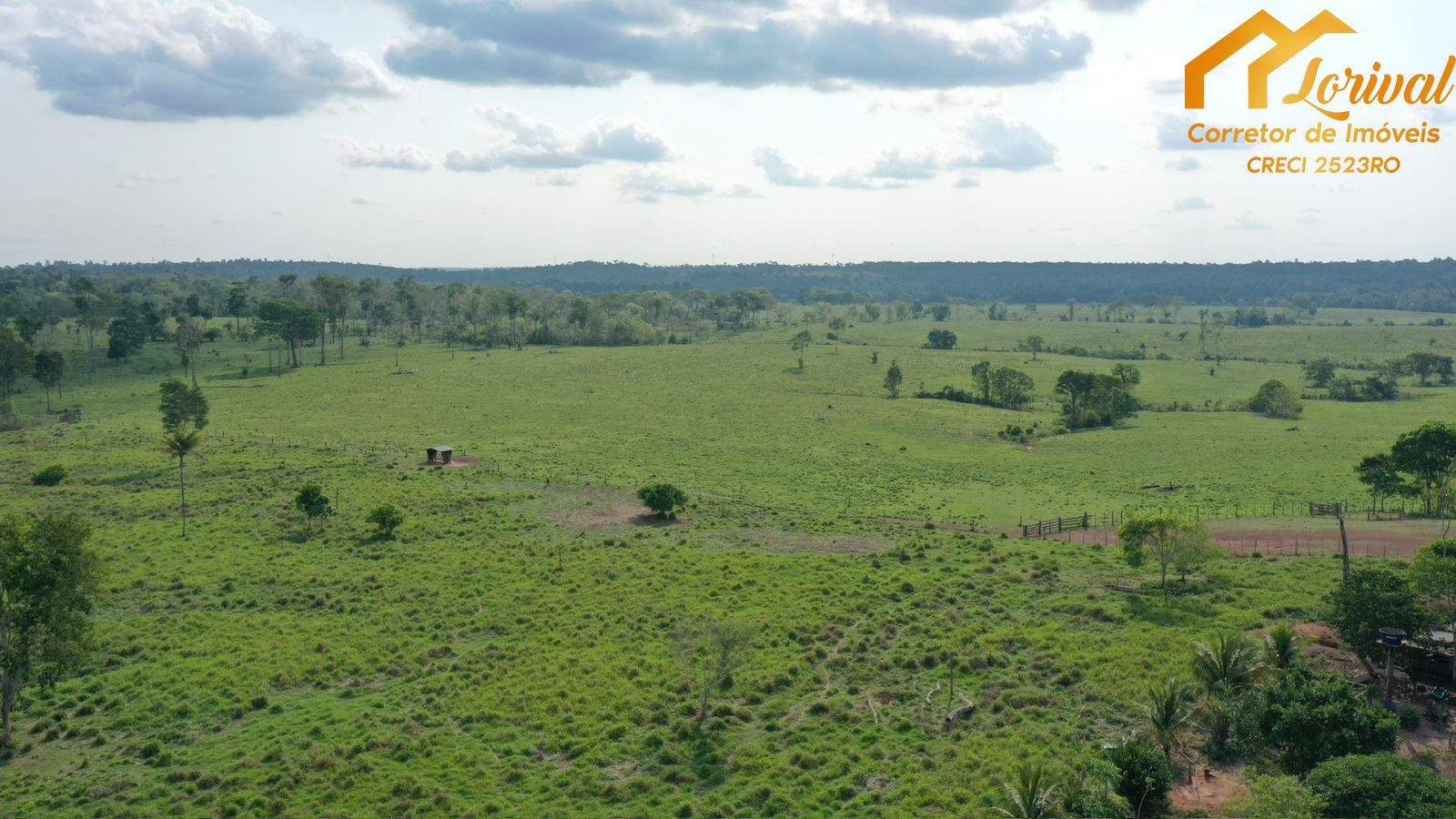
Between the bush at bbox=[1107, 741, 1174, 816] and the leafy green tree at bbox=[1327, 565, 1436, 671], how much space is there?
10.9m

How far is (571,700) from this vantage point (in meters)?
30.9

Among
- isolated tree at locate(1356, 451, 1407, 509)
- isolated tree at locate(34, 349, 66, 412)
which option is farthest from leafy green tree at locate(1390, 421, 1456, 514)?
isolated tree at locate(34, 349, 66, 412)

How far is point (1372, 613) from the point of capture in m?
29.5

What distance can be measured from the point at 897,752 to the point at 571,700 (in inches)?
430

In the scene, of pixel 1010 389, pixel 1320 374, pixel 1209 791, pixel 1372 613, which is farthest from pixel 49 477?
pixel 1320 374

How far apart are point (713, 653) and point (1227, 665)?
16235 millimetres

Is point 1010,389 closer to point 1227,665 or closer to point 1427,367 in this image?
point 1427,367

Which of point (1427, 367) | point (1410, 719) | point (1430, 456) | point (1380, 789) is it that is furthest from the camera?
point (1427, 367)

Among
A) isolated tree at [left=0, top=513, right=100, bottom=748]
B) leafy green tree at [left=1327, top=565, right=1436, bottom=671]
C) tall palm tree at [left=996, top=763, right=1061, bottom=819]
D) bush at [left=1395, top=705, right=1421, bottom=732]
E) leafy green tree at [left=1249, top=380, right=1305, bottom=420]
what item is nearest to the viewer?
tall palm tree at [left=996, top=763, right=1061, bottom=819]

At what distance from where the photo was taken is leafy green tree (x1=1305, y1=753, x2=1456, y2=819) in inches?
779

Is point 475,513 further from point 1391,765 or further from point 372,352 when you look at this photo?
point 372,352

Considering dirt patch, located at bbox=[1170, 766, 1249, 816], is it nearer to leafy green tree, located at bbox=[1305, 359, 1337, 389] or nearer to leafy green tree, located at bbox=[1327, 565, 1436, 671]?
→ leafy green tree, located at bbox=[1327, 565, 1436, 671]

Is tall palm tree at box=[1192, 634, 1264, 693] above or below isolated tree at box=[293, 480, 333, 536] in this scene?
below

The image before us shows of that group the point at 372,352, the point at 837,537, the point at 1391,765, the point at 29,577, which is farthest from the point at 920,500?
the point at 372,352
